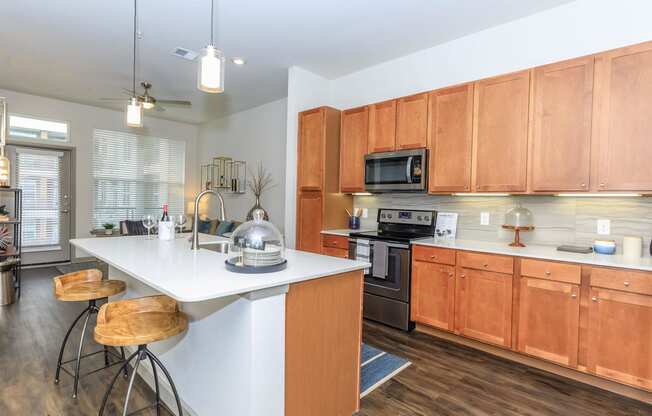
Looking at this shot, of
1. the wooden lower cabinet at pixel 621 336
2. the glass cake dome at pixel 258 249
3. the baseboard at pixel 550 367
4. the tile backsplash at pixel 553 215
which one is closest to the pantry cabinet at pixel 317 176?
the tile backsplash at pixel 553 215

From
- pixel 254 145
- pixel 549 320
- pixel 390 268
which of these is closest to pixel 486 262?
pixel 549 320

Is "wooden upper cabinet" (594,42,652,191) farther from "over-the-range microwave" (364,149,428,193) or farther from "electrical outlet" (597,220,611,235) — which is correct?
"over-the-range microwave" (364,149,428,193)

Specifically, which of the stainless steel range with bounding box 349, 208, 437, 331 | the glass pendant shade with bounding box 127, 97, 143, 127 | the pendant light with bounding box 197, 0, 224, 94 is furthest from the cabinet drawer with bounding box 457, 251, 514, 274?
the glass pendant shade with bounding box 127, 97, 143, 127

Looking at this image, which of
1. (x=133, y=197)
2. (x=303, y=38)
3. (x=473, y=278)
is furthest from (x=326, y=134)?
(x=133, y=197)

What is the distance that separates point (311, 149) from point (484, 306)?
248cm

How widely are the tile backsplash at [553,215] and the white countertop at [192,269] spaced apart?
191 cm

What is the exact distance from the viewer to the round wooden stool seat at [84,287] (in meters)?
2.07

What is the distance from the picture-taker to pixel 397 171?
11.4 ft

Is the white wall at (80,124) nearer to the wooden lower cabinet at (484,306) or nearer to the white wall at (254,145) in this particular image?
the white wall at (254,145)

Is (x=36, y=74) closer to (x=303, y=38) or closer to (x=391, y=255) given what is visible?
(x=303, y=38)

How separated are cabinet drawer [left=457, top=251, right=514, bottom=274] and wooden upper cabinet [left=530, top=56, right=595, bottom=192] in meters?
0.63

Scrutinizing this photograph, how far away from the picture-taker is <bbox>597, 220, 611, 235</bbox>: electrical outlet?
2582 millimetres

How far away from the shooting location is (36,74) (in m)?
4.60

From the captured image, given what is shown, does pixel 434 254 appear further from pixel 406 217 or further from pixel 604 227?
pixel 604 227
